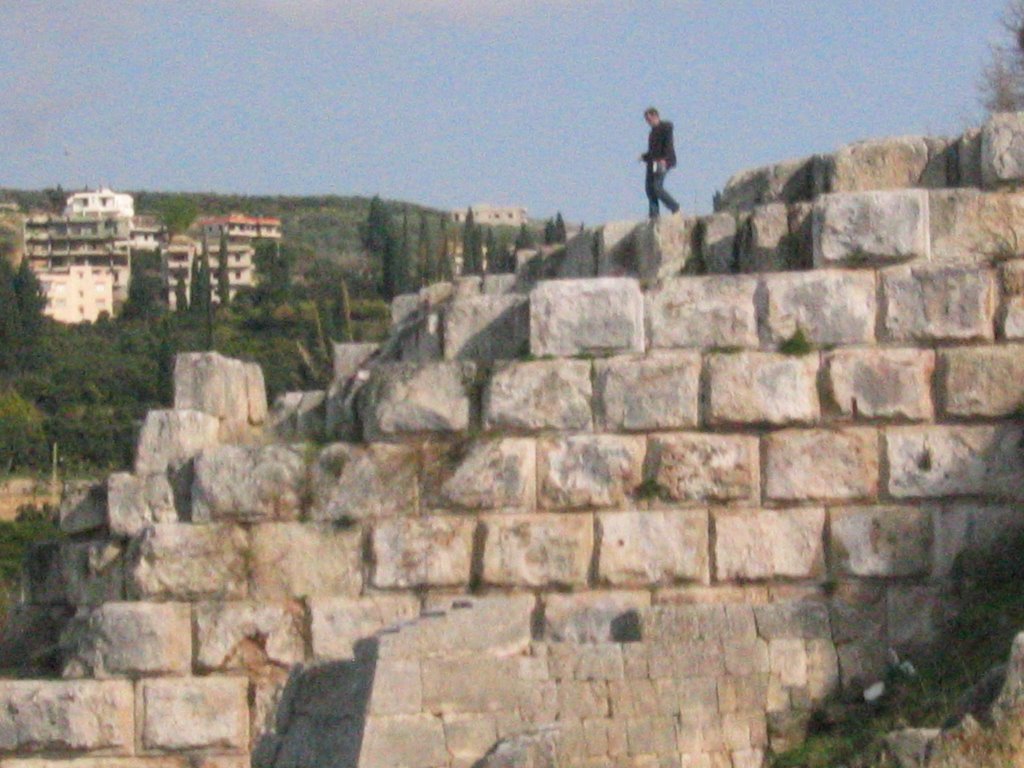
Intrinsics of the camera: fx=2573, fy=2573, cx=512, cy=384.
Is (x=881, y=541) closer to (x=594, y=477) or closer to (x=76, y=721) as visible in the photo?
(x=594, y=477)

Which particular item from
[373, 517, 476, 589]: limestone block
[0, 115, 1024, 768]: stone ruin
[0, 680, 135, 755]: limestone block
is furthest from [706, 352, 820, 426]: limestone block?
[0, 680, 135, 755]: limestone block

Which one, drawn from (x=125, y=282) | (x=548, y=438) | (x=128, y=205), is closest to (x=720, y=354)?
(x=548, y=438)

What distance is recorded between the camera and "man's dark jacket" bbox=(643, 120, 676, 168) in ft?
54.8

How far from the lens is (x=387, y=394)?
1355cm

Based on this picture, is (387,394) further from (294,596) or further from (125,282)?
(125,282)

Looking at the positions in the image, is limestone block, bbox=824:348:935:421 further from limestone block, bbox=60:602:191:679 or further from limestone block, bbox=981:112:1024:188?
limestone block, bbox=60:602:191:679

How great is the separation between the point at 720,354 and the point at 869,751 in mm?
2816

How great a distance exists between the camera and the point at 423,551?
1334cm

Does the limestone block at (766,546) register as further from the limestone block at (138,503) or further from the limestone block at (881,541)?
the limestone block at (138,503)

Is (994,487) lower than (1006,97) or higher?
lower

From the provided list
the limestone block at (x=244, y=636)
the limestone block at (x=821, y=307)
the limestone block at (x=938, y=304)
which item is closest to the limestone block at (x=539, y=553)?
the limestone block at (x=244, y=636)

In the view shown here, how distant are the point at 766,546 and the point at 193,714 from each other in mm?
3080

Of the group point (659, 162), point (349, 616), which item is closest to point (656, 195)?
point (659, 162)

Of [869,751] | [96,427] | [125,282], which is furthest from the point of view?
[125,282]
